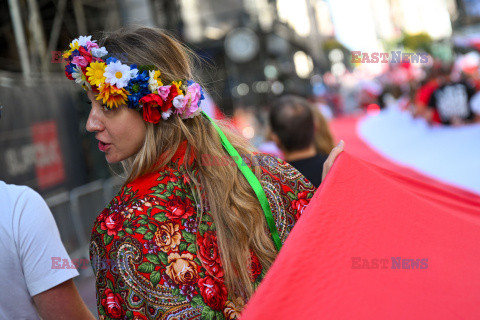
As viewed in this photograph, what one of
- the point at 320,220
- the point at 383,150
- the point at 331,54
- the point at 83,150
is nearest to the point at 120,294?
the point at 320,220

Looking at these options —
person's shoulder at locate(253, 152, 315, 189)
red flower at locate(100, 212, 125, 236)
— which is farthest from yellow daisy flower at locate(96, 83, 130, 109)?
person's shoulder at locate(253, 152, 315, 189)

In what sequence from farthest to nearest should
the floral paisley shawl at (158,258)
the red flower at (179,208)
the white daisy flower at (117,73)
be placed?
the white daisy flower at (117,73)
the red flower at (179,208)
the floral paisley shawl at (158,258)

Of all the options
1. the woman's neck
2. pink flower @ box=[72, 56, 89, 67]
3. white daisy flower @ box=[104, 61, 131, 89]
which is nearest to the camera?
white daisy flower @ box=[104, 61, 131, 89]

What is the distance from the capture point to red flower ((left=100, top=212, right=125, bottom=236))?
194 cm

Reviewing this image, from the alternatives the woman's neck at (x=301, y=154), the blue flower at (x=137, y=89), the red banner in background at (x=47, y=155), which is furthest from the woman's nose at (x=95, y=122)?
the red banner in background at (x=47, y=155)

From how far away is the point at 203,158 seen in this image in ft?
7.20

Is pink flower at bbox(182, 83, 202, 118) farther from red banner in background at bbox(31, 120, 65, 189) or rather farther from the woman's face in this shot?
red banner in background at bbox(31, 120, 65, 189)

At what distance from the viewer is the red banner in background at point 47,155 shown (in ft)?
24.3

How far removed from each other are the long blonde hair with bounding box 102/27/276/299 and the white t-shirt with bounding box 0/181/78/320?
1.22 feet

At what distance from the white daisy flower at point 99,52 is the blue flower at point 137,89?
0.52 ft

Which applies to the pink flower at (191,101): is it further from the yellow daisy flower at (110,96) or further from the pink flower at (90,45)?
the pink flower at (90,45)

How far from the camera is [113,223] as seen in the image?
1.95m

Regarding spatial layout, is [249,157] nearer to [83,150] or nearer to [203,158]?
[203,158]

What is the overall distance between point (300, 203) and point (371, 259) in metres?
0.46
